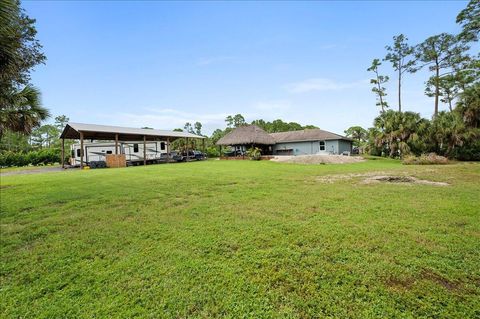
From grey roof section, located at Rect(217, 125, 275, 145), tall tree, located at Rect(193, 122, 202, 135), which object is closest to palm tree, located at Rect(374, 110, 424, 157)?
grey roof section, located at Rect(217, 125, 275, 145)

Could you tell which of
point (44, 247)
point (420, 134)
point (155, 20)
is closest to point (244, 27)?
point (155, 20)

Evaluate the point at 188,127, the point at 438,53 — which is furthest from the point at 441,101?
the point at 188,127

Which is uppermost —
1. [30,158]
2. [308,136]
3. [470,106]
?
[470,106]

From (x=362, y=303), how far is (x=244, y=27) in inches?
709

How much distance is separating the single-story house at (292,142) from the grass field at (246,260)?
79.3ft

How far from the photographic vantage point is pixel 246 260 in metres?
2.94

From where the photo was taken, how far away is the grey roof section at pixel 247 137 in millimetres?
29203

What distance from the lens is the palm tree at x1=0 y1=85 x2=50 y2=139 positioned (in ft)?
27.4

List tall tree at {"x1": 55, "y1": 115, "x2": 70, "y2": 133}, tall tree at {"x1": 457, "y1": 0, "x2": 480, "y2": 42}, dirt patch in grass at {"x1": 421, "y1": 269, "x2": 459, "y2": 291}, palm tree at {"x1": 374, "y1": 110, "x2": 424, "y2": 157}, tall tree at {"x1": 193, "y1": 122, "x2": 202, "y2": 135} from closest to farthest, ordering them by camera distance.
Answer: dirt patch in grass at {"x1": 421, "y1": 269, "x2": 459, "y2": 291}
tall tree at {"x1": 457, "y1": 0, "x2": 480, "y2": 42}
palm tree at {"x1": 374, "y1": 110, "x2": 424, "y2": 157}
tall tree at {"x1": 55, "y1": 115, "x2": 70, "y2": 133}
tall tree at {"x1": 193, "y1": 122, "x2": 202, "y2": 135}

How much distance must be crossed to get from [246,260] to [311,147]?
29.0 metres

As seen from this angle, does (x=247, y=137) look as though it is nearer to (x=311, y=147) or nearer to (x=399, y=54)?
(x=311, y=147)

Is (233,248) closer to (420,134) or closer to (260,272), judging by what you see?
(260,272)

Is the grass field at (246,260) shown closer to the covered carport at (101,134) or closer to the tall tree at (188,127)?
the covered carport at (101,134)

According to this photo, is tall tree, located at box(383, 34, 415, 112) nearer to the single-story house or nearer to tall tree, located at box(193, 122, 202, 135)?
the single-story house
